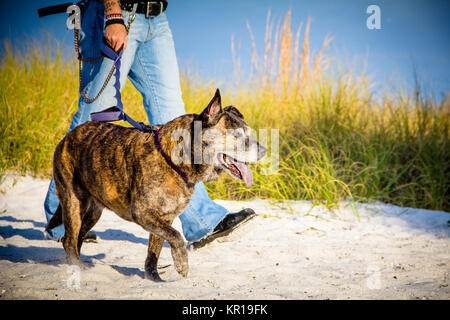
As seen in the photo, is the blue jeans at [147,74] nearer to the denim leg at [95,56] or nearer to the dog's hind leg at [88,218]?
the denim leg at [95,56]

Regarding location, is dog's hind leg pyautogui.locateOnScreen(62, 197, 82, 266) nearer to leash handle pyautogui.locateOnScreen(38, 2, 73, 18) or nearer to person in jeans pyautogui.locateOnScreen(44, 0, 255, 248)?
person in jeans pyautogui.locateOnScreen(44, 0, 255, 248)

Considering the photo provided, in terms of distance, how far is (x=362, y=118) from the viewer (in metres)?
6.03

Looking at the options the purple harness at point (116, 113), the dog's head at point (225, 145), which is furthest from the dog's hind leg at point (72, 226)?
the dog's head at point (225, 145)

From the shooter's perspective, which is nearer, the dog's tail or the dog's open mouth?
the dog's open mouth

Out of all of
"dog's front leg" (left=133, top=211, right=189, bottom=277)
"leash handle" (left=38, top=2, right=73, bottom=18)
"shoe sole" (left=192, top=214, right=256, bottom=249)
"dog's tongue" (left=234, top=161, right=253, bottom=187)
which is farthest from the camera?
"shoe sole" (left=192, top=214, right=256, bottom=249)

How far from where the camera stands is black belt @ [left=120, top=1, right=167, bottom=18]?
2.81m

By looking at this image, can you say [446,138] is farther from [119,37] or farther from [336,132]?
[119,37]

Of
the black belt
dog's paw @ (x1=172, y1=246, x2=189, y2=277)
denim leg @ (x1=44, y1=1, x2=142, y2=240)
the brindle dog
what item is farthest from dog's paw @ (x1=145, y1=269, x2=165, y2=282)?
the black belt

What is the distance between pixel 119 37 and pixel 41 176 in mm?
3611

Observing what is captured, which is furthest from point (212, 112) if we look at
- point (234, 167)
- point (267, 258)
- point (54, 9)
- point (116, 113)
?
point (54, 9)

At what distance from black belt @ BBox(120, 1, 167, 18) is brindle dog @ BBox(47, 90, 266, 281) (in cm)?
94

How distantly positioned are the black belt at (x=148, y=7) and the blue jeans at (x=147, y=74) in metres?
0.04

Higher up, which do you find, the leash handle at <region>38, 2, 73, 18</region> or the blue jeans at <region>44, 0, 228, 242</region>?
the leash handle at <region>38, 2, 73, 18</region>
